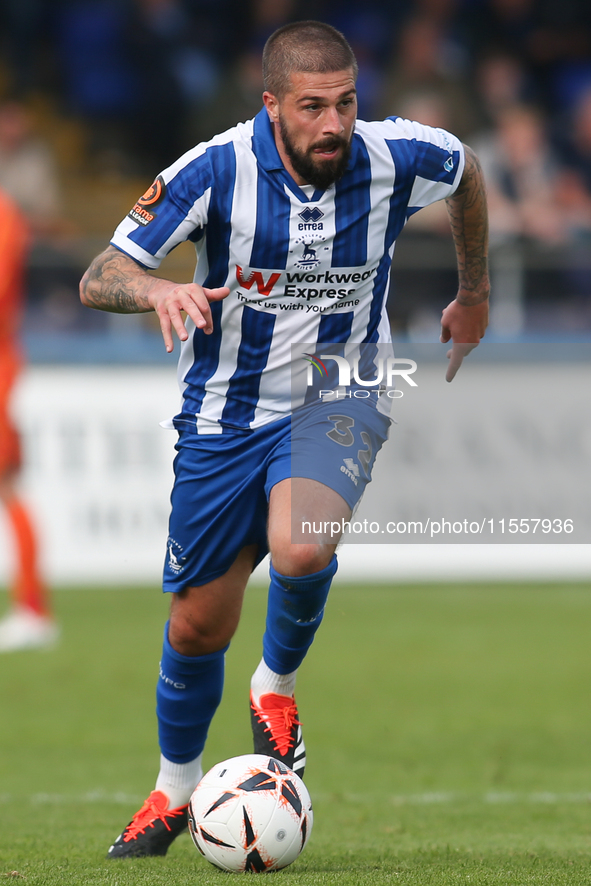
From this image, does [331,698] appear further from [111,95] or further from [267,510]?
[111,95]

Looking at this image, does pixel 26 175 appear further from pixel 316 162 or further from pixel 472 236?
pixel 316 162

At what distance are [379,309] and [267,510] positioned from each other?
2.33ft

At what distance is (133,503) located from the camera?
1010 centimetres

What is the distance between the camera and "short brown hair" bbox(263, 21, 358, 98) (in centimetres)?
361

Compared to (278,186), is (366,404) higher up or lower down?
lower down

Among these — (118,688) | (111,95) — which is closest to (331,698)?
(118,688)

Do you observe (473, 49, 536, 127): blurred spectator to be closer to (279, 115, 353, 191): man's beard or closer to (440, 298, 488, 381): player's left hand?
(440, 298, 488, 381): player's left hand

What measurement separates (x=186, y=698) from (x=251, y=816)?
701mm

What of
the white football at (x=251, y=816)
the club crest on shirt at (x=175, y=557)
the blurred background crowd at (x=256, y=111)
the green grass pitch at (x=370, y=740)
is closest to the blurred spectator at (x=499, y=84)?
the blurred background crowd at (x=256, y=111)

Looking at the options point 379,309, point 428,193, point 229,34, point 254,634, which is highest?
point 229,34

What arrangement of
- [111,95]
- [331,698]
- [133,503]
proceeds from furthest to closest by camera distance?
[111,95]
[133,503]
[331,698]

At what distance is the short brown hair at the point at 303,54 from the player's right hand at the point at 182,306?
0.70m

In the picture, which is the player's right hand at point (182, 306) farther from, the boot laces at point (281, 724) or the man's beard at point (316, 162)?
the boot laces at point (281, 724)

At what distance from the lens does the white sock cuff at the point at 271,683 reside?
3938 mm
